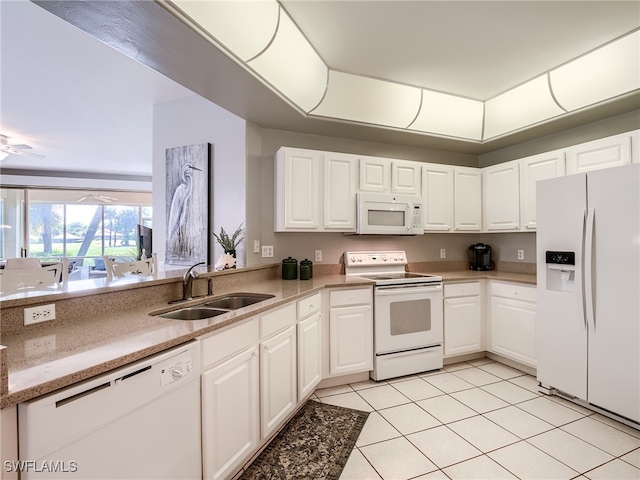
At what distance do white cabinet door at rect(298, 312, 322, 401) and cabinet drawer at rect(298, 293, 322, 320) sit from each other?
0.04 metres

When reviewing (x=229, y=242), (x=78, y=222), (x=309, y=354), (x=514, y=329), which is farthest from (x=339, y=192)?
(x=78, y=222)

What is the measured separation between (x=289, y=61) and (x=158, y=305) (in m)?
1.87

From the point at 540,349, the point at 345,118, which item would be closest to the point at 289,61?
the point at 345,118

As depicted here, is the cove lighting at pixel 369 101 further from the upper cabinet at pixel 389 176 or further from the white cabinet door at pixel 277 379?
the white cabinet door at pixel 277 379

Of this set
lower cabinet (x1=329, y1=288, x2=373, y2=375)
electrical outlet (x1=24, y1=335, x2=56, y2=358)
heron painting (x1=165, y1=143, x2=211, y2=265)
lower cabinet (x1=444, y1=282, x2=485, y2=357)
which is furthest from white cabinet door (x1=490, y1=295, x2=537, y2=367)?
electrical outlet (x1=24, y1=335, x2=56, y2=358)

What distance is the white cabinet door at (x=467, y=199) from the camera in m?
3.74

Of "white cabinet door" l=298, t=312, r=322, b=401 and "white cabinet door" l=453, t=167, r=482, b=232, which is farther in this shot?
"white cabinet door" l=453, t=167, r=482, b=232

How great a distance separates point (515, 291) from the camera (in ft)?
10.2

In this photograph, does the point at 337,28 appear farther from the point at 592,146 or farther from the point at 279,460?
the point at 279,460

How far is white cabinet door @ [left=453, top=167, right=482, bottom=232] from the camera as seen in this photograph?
147 inches

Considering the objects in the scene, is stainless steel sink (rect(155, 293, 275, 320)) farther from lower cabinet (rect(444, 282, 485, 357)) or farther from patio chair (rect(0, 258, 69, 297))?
lower cabinet (rect(444, 282, 485, 357))

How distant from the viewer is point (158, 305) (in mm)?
1941

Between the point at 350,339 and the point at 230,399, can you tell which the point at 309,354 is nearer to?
the point at 350,339

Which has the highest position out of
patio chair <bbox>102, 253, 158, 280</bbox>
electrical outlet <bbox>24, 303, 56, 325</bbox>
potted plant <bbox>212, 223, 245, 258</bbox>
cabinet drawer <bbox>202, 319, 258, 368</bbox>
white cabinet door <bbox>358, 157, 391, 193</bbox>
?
white cabinet door <bbox>358, 157, 391, 193</bbox>
